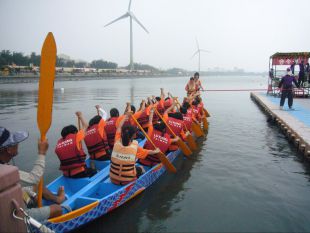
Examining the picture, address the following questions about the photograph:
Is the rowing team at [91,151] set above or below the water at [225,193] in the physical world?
above

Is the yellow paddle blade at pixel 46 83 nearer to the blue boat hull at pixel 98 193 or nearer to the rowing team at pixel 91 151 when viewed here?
the rowing team at pixel 91 151

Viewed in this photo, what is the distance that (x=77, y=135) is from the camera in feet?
17.9

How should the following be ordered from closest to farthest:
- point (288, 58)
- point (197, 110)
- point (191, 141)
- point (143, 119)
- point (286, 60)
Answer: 1. point (191, 141)
2. point (143, 119)
3. point (197, 110)
4. point (288, 58)
5. point (286, 60)

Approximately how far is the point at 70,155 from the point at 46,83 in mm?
2236

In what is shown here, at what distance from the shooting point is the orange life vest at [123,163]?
5051 mm

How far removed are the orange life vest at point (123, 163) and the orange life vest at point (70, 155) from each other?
2.41 ft

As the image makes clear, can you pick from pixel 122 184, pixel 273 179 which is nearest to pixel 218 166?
pixel 273 179

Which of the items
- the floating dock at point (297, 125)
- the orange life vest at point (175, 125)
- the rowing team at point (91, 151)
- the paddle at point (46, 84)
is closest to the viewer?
the rowing team at point (91, 151)

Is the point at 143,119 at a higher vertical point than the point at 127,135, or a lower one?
lower

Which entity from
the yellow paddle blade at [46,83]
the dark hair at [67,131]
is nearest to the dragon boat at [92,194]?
the dark hair at [67,131]

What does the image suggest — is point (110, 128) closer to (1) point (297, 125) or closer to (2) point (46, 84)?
(2) point (46, 84)

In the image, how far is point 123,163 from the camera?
5.15 m

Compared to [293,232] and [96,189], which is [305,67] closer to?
[293,232]

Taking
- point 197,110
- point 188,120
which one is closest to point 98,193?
point 188,120
